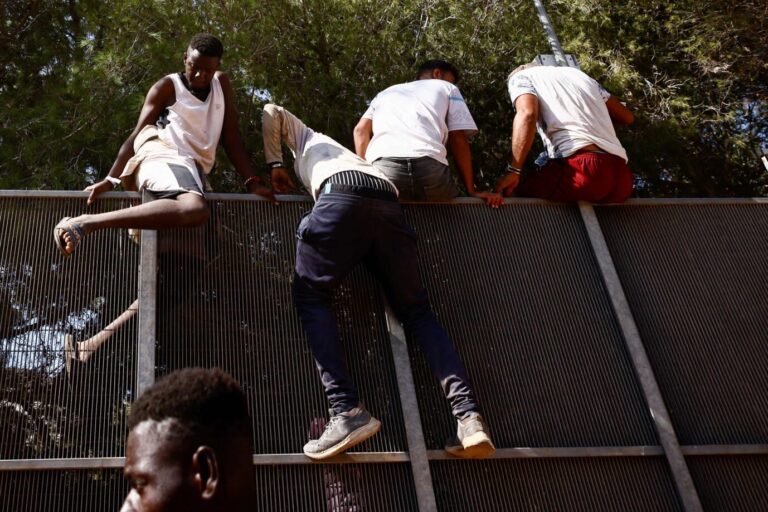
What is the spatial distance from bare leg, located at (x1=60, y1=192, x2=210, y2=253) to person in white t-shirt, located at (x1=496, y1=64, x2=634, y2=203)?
6.53 feet

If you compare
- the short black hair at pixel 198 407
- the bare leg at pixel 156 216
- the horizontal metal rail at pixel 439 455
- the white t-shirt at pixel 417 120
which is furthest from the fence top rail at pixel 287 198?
the short black hair at pixel 198 407

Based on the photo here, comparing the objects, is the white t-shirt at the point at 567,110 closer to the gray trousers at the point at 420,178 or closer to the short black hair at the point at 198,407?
the gray trousers at the point at 420,178

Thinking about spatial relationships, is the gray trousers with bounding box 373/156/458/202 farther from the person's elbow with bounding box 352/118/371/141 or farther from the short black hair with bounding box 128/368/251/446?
the short black hair with bounding box 128/368/251/446

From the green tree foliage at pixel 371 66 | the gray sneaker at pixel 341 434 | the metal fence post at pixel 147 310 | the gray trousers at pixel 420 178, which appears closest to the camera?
the gray sneaker at pixel 341 434

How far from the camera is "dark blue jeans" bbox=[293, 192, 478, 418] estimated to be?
15.5 feet

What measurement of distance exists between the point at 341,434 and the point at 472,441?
640 millimetres

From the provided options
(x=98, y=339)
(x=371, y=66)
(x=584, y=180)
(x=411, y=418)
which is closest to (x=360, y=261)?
(x=411, y=418)

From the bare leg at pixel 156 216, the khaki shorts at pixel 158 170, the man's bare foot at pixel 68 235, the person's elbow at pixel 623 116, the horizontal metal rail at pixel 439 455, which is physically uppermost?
the person's elbow at pixel 623 116

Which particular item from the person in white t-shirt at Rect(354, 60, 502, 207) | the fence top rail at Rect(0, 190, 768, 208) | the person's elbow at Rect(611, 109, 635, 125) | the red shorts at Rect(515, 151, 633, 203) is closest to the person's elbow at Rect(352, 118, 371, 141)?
the person in white t-shirt at Rect(354, 60, 502, 207)

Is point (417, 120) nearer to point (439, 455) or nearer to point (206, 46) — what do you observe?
point (206, 46)

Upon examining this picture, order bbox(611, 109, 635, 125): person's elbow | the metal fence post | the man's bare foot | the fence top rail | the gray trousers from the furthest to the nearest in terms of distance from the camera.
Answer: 1. bbox(611, 109, 635, 125): person's elbow
2. the gray trousers
3. the fence top rail
4. the man's bare foot
5. the metal fence post

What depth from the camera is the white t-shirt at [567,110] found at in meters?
6.04

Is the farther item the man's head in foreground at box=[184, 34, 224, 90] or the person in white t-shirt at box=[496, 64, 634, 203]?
the person in white t-shirt at box=[496, 64, 634, 203]

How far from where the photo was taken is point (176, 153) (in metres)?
5.30
